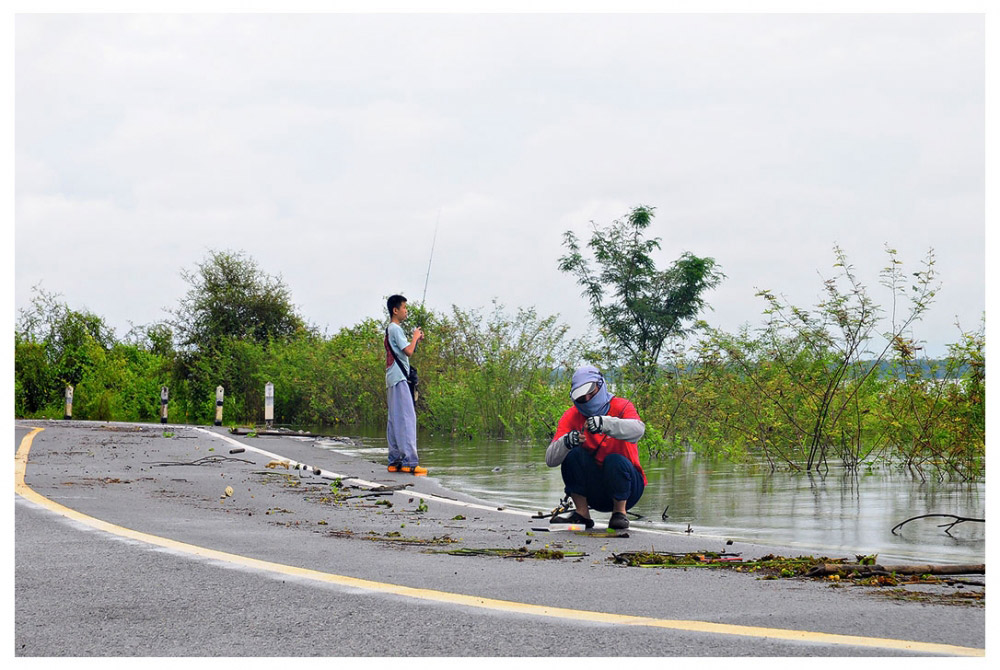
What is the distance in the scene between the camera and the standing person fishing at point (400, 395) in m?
13.9

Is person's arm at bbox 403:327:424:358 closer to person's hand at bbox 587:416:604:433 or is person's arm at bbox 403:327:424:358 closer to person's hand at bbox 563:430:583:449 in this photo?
person's hand at bbox 563:430:583:449

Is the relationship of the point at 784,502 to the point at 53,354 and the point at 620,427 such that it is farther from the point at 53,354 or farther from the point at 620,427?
the point at 53,354

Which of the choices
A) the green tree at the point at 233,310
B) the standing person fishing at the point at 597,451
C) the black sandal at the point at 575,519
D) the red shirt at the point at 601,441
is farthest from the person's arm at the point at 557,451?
the green tree at the point at 233,310

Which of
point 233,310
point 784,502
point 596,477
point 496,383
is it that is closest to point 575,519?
point 596,477

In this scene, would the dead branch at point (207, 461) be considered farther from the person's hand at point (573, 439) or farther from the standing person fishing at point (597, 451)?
the person's hand at point (573, 439)

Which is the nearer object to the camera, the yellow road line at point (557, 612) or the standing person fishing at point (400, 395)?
the yellow road line at point (557, 612)

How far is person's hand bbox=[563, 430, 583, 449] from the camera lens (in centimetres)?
845

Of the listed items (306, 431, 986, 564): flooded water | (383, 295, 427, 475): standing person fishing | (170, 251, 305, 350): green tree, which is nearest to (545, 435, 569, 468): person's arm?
(306, 431, 986, 564): flooded water

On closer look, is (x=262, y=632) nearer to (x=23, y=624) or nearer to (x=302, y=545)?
(x=23, y=624)

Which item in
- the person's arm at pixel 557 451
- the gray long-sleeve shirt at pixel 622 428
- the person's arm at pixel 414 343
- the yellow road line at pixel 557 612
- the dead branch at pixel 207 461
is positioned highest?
the person's arm at pixel 414 343

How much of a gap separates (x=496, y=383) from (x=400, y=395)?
9348mm

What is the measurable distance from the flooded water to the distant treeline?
0.68 metres

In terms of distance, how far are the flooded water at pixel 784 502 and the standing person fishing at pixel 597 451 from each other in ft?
2.15
